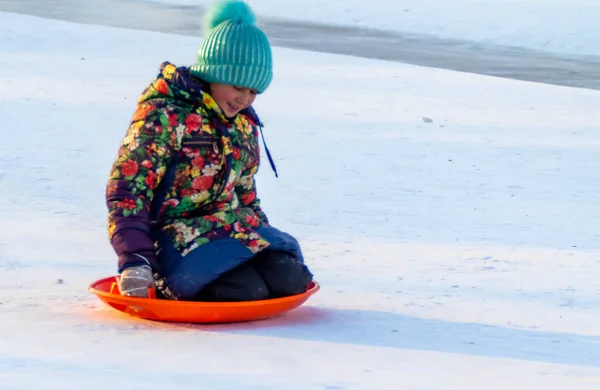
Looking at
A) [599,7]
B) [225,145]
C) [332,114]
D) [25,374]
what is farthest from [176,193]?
[599,7]

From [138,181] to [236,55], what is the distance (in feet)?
1.50

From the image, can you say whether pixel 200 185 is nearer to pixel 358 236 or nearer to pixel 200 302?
pixel 200 302

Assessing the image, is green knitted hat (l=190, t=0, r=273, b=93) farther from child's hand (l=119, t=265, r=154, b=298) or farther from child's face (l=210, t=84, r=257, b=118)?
child's hand (l=119, t=265, r=154, b=298)

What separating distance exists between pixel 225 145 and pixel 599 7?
1356 centimetres

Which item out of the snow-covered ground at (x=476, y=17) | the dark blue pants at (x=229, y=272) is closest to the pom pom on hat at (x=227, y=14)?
the dark blue pants at (x=229, y=272)

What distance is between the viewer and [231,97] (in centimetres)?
341

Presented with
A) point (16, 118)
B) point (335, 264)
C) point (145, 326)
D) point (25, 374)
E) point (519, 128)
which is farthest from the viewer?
point (519, 128)

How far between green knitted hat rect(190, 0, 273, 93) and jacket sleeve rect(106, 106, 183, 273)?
182mm

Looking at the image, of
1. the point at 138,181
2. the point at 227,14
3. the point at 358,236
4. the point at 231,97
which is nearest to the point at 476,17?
the point at 358,236

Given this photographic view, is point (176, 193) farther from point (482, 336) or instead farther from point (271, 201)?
point (271, 201)

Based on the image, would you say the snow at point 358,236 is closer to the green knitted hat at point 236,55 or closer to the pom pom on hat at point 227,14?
the green knitted hat at point 236,55

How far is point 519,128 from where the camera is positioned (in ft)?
23.8

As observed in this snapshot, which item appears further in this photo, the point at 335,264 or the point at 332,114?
the point at 332,114

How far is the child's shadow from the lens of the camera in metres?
3.18
